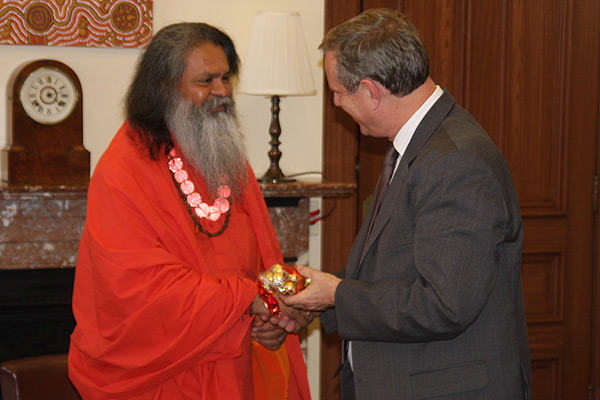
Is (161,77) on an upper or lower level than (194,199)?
upper

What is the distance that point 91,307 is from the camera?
2295mm

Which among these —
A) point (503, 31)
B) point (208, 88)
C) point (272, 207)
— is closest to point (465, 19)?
point (503, 31)

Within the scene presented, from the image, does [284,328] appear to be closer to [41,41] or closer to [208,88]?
[208,88]

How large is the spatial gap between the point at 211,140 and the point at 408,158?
0.93m

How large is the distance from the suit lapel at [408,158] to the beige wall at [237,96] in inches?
67.2

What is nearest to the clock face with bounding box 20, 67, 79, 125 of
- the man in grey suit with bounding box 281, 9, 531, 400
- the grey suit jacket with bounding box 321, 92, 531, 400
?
the man in grey suit with bounding box 281, 9, 531, 400

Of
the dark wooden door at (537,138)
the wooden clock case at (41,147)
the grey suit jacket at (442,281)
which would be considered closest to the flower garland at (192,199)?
the grey suit jacket at (442,281)

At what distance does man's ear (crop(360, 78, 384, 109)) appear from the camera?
6.30 feet

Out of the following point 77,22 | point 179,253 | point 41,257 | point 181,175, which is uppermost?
point 77,22

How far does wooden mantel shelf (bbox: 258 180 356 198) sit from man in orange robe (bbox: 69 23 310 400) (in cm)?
55

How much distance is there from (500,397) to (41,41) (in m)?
2.52

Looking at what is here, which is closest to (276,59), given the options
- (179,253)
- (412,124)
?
(179,253)

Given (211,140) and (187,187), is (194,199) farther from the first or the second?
(211,140)

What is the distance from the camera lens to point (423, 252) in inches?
67.7
